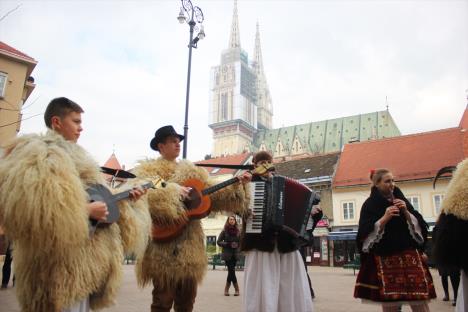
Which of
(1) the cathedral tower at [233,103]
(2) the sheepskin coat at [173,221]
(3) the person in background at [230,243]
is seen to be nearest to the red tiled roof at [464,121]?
(3) the person in background at [230,243]

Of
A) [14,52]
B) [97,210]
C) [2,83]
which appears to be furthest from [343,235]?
[97,210]

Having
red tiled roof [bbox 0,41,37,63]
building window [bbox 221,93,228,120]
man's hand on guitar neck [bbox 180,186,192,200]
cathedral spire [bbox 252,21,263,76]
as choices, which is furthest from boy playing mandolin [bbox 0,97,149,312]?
cathedral spire [bbox 252,21,263,76]

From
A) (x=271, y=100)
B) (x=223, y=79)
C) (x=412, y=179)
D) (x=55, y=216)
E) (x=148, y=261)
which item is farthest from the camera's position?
(x=271, y=100)

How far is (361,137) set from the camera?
88.2 m

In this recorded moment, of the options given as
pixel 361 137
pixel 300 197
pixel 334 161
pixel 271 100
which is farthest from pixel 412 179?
pixel 271 100

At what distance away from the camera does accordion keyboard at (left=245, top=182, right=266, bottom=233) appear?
436 centimetres

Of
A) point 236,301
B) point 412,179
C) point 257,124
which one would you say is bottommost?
point 236,301

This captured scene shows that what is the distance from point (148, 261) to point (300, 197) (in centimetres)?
187

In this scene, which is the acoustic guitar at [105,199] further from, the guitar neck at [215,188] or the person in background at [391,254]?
the person in background at [391,254]

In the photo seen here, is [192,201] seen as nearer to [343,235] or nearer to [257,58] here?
[343,235]

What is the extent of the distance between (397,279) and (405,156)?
104ft

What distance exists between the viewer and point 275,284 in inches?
173

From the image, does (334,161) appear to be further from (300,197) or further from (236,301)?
(300,197)

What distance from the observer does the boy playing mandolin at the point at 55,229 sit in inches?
91.8
